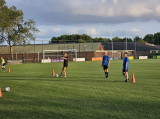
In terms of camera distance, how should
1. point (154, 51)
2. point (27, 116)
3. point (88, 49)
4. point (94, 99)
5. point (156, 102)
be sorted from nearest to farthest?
point (27, 116) < point (156, 102) < point (94, 99) < point (88, 49) < point (154, 51)

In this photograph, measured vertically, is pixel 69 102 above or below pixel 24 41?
below

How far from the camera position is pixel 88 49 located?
7150 centimetres

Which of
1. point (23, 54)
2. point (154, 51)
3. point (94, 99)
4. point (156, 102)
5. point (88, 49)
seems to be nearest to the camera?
point (156, 102)

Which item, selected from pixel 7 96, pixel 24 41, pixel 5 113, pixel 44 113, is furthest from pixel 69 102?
pixel 24 41

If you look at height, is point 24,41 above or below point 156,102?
above

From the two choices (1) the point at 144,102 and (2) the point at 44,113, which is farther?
(1) the point at 144,102

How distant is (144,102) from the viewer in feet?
25.6

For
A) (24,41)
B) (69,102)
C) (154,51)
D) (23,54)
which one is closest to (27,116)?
(69,102)

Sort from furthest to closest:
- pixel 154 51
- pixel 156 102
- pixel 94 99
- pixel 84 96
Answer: pixel 154 51 → pixel 84 96 → pixel 94 99 → pixel 156 102

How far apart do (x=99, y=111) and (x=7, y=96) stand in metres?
4.68

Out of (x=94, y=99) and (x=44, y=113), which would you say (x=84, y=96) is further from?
(x=44, y=113)

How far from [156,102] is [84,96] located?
9.55 feet

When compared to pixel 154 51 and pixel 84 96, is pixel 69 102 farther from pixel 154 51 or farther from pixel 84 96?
pixel 154 51

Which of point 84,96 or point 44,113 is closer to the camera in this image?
point 44,113
